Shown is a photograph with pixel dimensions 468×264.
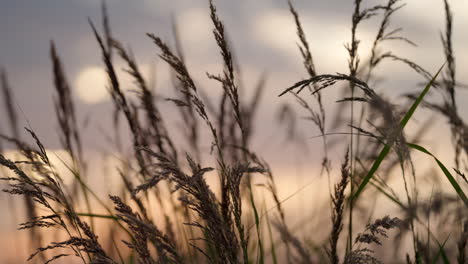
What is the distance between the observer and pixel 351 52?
2.73 meters

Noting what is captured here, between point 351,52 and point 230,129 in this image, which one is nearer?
point 351,52

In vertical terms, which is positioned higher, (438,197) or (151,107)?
(151,107)

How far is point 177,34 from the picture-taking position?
402 cm

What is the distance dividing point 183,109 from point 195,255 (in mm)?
957

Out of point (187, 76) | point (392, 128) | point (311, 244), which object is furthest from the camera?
point (311, 244)

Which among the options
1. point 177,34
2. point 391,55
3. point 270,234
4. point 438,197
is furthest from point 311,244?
point 177,34

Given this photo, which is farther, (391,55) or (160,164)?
(391,55)

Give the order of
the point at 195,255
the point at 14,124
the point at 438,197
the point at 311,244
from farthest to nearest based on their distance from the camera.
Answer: the point at 14,124
the point at 311,244
the point at 195,255
the point at 438,197

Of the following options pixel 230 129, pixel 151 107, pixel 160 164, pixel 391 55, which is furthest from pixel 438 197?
pixel 160 164

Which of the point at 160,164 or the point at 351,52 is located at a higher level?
the point at 351,52

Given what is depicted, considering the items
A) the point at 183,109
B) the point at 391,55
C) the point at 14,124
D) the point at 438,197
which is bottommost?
the point at 438,197

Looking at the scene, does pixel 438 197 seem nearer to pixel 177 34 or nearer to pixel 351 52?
pixel 351 52

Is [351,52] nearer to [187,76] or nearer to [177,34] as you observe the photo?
[187,76]

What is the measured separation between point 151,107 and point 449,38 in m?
1.64
